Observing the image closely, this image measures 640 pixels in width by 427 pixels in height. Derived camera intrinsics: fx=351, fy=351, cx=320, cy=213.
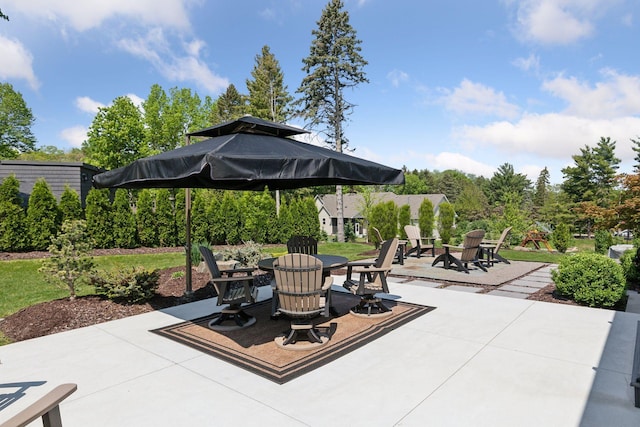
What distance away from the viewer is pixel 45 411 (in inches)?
66.1

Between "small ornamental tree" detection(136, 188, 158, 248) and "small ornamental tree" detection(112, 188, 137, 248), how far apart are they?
31cm

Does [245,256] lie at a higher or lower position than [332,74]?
lower

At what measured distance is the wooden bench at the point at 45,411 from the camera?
1518mm

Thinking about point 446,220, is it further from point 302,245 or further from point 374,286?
point 374,286

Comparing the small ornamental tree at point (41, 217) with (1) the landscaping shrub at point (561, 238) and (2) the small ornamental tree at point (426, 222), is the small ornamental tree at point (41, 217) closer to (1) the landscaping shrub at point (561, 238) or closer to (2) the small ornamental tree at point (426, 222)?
(2) the small ornamental tree at point (426, 222)

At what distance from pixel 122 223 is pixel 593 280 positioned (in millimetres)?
13835

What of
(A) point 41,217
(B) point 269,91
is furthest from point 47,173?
(B) point 269,91

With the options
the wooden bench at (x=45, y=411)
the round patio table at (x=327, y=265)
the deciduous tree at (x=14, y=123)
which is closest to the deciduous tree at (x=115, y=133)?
the deciduous tree at (x=14, y=123)

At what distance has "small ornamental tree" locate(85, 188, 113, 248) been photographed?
12.5 metres

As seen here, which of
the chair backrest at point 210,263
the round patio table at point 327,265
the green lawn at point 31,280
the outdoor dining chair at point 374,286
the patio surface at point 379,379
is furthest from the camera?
the green lawn at point 31,280

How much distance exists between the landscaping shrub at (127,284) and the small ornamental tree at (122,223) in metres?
7.79

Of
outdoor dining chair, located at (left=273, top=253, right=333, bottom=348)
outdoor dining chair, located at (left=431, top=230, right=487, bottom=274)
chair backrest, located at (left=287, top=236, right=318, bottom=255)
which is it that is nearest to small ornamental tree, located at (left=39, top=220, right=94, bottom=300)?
chair backrest, located at (left=287, top=236, right=318, bottom=255)

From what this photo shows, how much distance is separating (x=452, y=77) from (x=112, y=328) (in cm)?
1319

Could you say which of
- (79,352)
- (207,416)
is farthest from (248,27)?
(207,416)
